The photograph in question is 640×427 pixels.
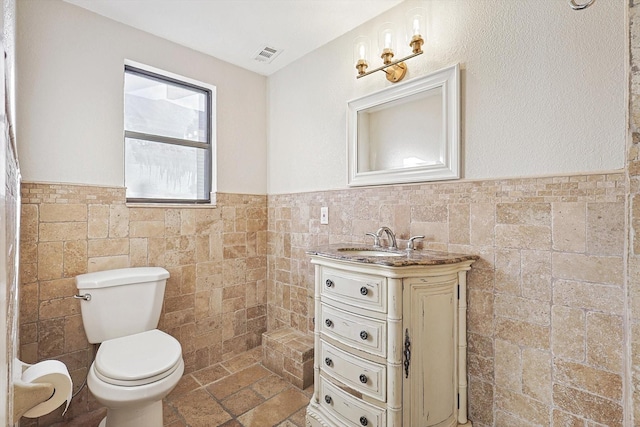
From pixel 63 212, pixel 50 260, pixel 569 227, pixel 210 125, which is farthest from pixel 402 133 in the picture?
pixel 50 260

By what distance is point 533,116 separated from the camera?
1.44 metres

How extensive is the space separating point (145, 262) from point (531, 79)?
2536 mm

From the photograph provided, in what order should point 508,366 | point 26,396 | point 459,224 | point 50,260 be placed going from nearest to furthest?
1. point 26,396
2. point 508,366
3. point 459,224
4. point 50,260

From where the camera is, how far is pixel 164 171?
92.6 inches

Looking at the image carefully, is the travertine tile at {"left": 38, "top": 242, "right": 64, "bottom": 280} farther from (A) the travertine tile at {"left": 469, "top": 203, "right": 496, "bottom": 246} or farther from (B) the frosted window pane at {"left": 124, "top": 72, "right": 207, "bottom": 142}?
(A) the travertine tile at {"left": 469, "top": 203, "right": 496, "bottom": 246}

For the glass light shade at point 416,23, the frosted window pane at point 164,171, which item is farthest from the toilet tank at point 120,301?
the glass light shade at point 416,23

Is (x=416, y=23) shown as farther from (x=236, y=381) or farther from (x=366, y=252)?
(x=236, y=381)

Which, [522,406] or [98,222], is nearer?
[522,406]

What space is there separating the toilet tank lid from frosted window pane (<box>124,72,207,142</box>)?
1.00m

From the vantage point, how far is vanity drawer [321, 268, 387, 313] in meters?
1.43

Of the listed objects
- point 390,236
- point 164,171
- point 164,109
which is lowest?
point 390,236

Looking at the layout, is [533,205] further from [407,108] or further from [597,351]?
[407,108]

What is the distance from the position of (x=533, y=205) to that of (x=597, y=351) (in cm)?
65

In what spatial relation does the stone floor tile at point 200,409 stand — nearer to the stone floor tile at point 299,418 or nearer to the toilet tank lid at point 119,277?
the stone floor tile at point 299,418
